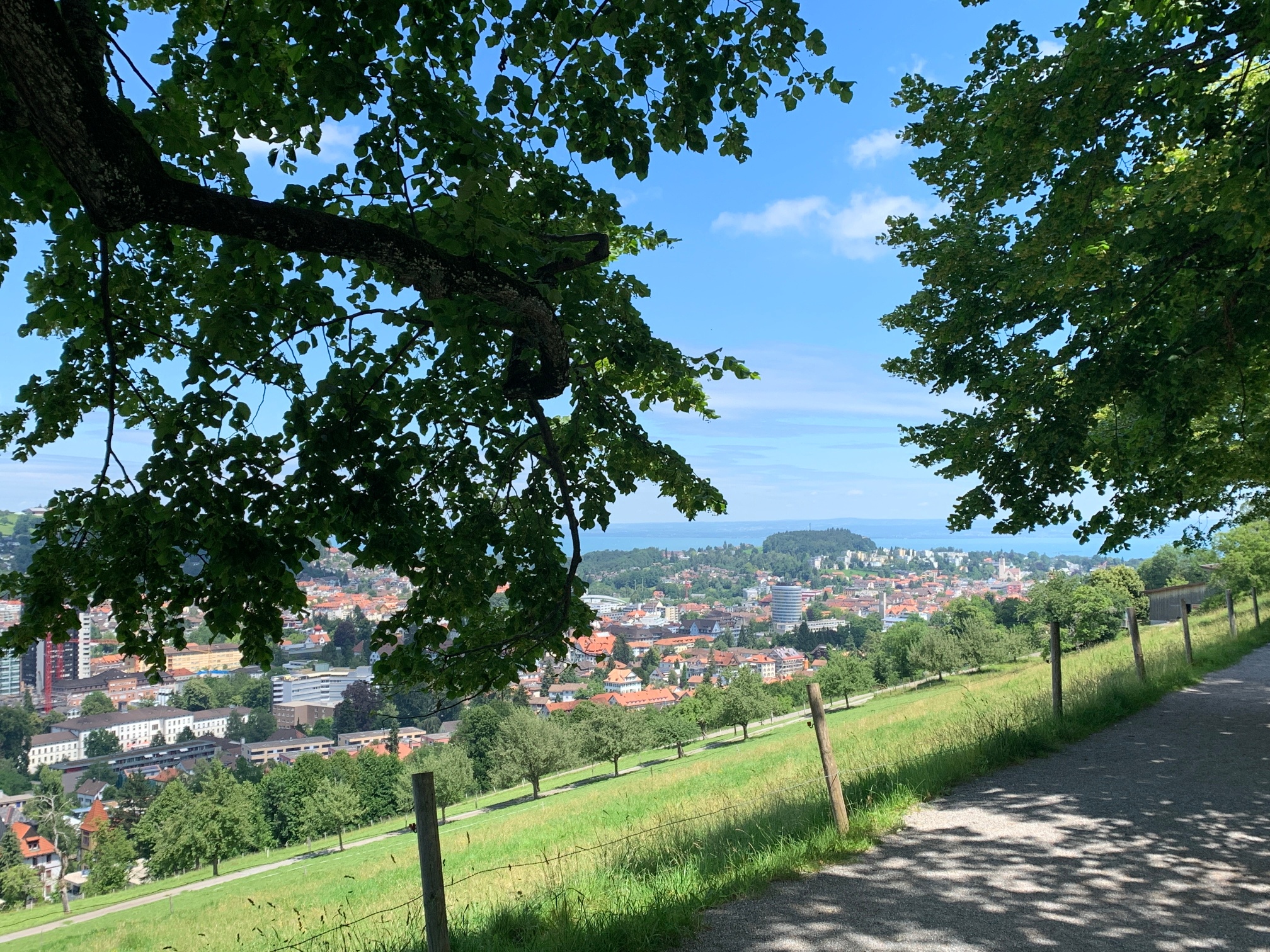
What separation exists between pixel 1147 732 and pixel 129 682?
177 meters

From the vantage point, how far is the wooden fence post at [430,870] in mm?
4266

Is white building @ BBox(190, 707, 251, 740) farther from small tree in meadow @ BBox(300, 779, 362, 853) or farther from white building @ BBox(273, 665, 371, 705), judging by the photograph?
small tree in meadow @ BBox(300, 779, 362, 853)

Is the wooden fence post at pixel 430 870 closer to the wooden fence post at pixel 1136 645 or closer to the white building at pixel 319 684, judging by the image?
the wooden fence post at pixel 1136 645

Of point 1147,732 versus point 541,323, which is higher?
point 541,323

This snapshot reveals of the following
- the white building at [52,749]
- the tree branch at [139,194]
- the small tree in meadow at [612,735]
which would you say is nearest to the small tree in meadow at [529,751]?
the small tree in meadow at [612,735]

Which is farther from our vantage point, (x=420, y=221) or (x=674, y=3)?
(x=674, y=3)

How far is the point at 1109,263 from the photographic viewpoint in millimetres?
7512

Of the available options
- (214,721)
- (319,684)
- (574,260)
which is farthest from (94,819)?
(574,260)

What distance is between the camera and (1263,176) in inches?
232

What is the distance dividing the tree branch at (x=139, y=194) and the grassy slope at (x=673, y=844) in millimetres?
3858

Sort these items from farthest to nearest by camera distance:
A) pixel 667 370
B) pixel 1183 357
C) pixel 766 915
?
pixel 1183 357, pixel 667 370, pixel 766 915

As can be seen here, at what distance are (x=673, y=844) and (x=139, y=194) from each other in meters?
6.17

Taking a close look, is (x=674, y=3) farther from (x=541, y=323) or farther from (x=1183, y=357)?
(x=1183, y=357)

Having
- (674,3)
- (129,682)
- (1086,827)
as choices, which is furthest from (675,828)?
(129,682)
